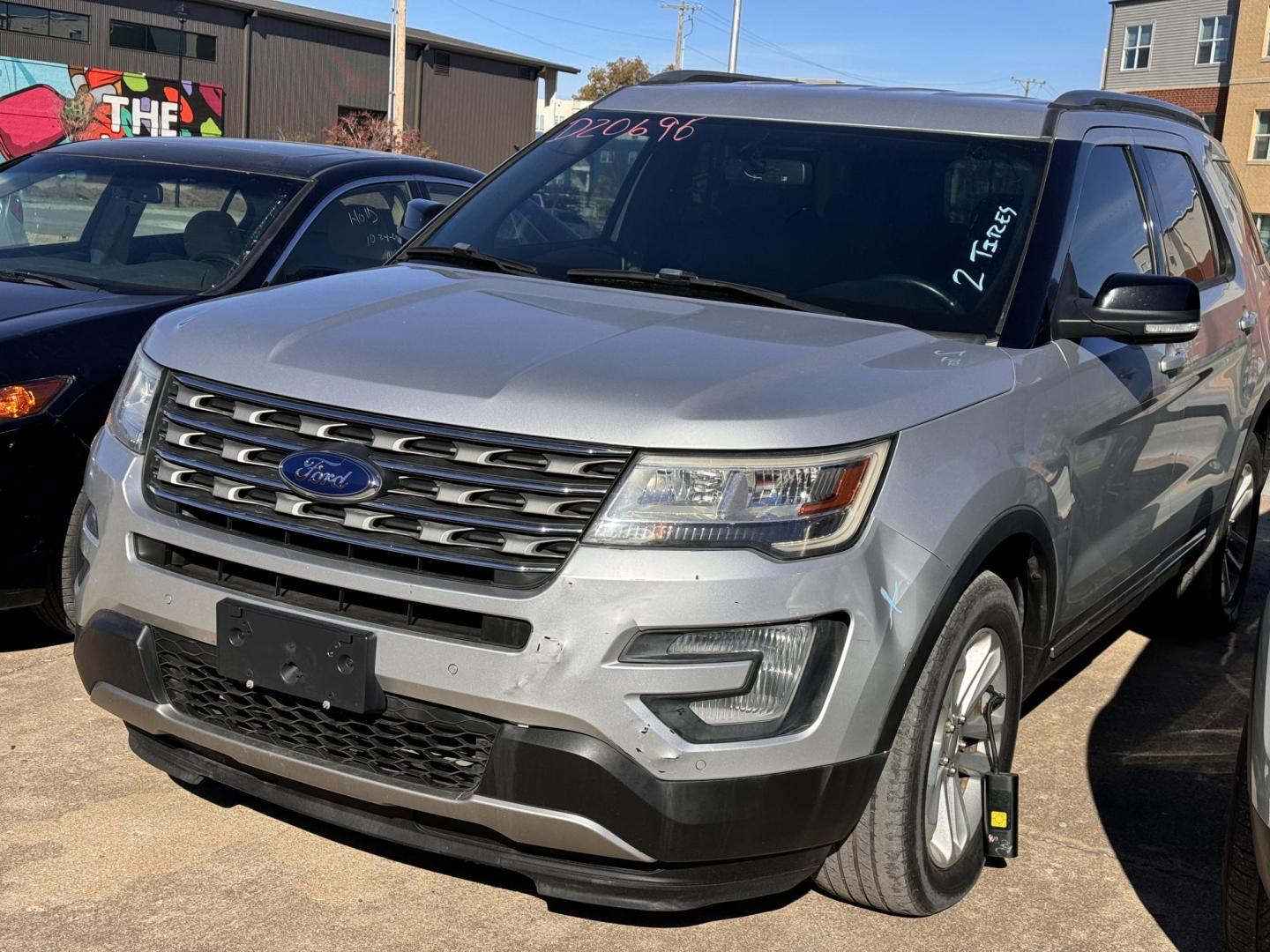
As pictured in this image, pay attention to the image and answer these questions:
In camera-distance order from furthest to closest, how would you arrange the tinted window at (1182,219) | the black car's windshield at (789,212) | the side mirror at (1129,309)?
the tinted window at (1182,219) → the black car's windshield at (789,212) → the side mirror at (1129,309)

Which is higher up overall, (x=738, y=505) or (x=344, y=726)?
(x=738, y=505)

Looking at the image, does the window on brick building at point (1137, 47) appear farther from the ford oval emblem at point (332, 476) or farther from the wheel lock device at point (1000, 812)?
the ford oval emblem at point (332, 476)

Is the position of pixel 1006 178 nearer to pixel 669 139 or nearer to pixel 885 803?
pixel 669 139

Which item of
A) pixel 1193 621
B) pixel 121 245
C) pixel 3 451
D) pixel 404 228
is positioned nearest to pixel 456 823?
pixel 3 451

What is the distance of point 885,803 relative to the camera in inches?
118

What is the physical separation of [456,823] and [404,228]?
2579mm

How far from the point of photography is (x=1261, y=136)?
159 feet

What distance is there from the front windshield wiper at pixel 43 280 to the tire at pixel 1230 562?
4.23 m

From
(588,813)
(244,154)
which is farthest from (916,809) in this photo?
(244,154)

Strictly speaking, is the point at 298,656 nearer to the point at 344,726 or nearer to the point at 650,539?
the point at 344,726

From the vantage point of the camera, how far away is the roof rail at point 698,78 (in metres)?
4.75

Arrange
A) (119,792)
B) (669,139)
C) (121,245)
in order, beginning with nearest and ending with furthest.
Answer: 1. (119,792)
2. (669,139)
3. (121,245)

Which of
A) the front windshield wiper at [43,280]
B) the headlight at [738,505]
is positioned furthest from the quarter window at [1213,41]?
the headlight at [738,505]

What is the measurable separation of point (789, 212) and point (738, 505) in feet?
4.97
